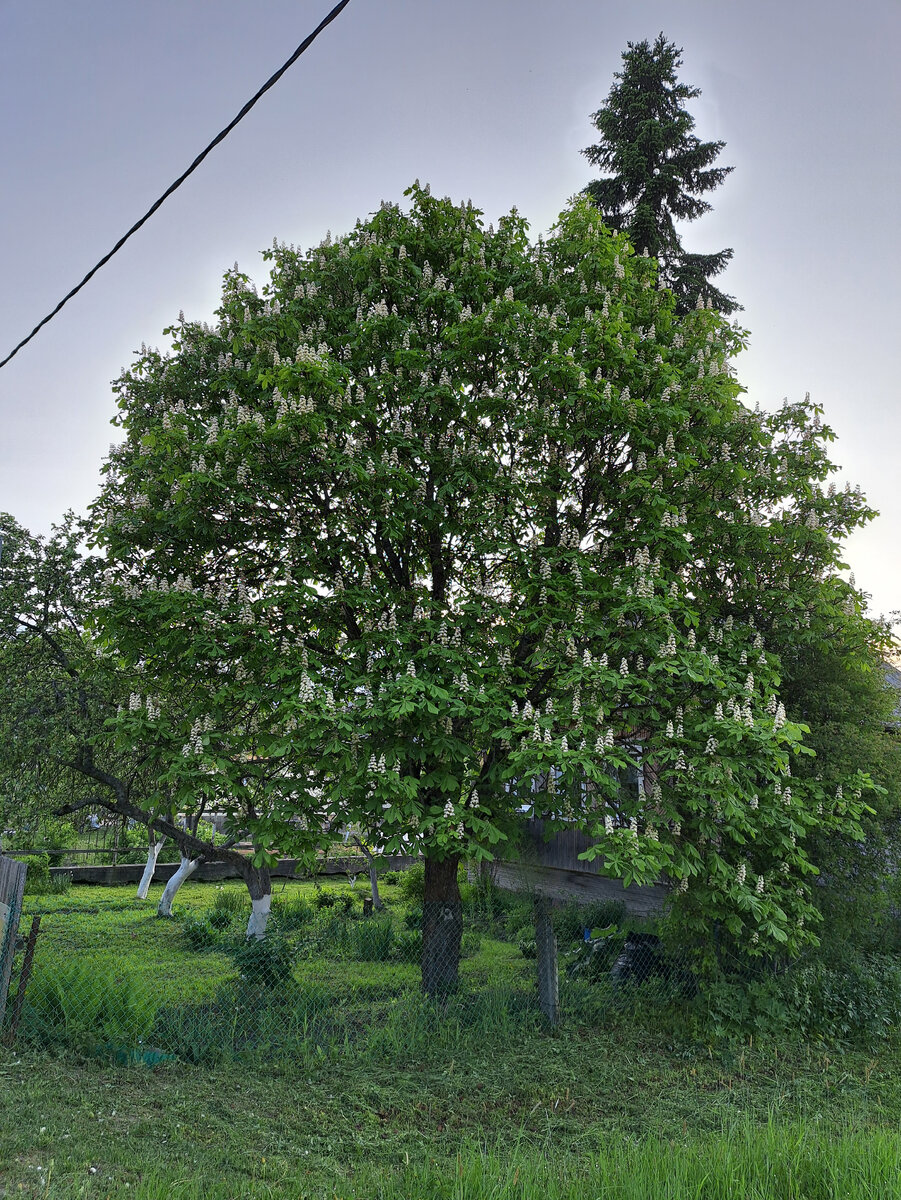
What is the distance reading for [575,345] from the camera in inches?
280

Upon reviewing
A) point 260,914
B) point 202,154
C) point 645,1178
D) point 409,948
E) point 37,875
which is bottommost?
point 645,1178

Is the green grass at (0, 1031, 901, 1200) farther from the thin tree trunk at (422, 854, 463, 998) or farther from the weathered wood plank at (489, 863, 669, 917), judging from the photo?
the weathered wood plank at (489, 863, 669, 917)

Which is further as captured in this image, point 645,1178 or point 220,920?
point 220,920

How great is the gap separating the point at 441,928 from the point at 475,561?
3697 millimetres

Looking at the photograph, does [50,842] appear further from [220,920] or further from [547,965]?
[547,965]

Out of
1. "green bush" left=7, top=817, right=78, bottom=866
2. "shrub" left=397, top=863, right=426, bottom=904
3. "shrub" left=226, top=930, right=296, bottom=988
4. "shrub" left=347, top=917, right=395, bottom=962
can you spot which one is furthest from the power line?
"green bush" left=7, top=817, right=78, bottom=866

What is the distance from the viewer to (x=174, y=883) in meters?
13.4

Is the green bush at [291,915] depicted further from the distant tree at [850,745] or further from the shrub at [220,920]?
the distant tree at [850,745]

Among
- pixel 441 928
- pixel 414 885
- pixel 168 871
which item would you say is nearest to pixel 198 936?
pixel 414 885

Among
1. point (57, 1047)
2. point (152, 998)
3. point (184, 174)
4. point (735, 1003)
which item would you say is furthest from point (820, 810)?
point (184, 174)

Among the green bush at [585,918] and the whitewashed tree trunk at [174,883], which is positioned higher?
the whitewashed tree trunk at [174,883]

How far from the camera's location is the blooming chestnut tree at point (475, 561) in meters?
6.17

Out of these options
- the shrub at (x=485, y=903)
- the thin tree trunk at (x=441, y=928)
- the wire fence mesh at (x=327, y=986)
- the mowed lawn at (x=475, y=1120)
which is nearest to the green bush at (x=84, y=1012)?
the wire fence mesh at (x=327, y=986)

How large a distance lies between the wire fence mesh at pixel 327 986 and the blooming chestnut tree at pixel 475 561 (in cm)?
83
